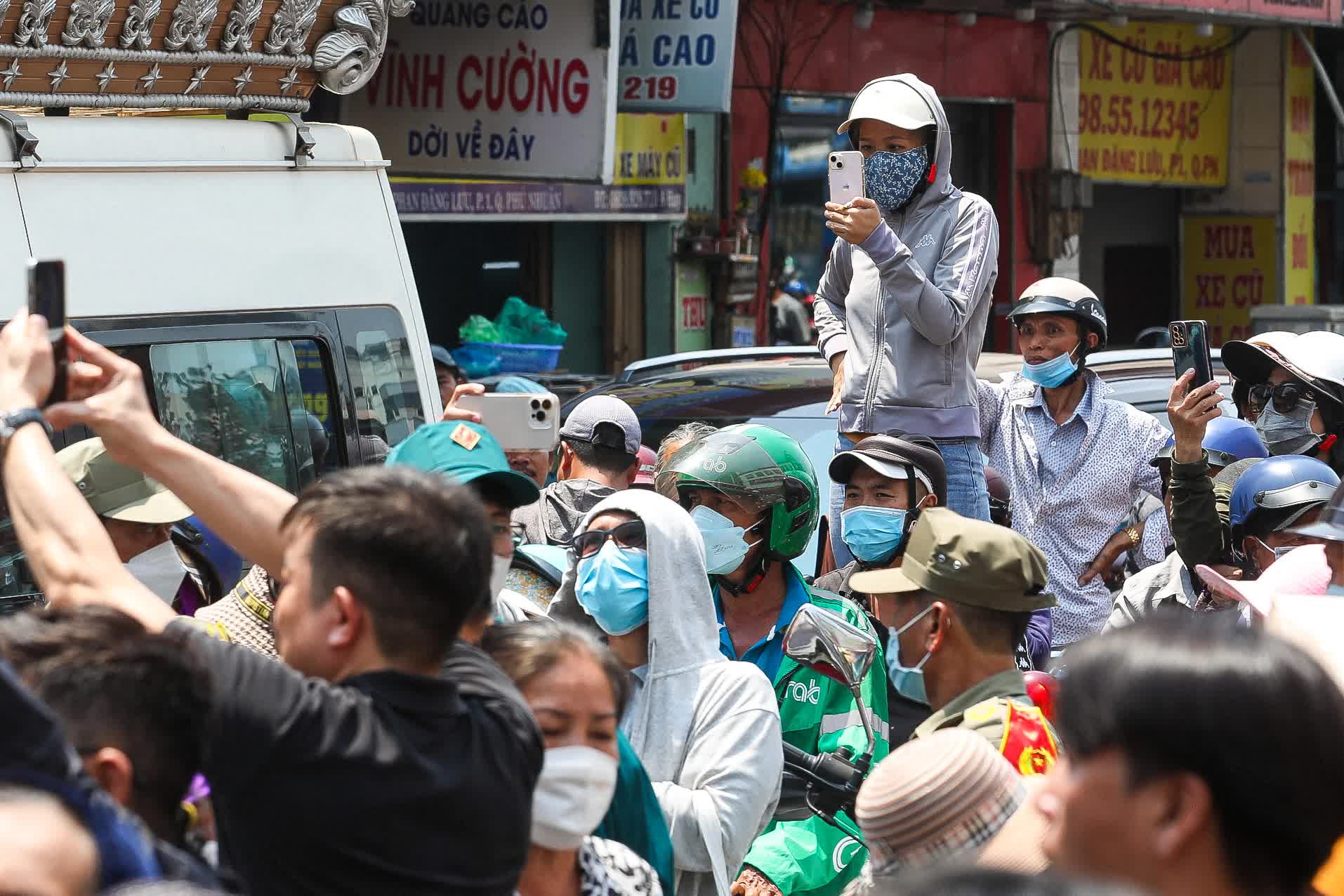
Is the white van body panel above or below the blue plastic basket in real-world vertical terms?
above

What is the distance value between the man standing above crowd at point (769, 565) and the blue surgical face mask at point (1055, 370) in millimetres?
1625

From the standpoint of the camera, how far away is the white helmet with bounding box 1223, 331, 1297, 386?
5895 mm

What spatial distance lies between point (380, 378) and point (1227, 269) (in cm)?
1514

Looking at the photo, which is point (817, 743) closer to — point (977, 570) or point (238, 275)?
point (977, 570)

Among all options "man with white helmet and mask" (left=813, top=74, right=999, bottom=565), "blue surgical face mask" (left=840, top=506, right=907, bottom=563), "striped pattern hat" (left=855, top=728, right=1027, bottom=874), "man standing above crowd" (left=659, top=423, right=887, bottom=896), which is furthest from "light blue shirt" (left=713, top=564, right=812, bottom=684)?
"striped pattern hat" (left=855, top=728, right=1027, bottom=874)

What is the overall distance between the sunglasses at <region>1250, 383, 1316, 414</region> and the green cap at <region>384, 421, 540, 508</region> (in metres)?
3.10

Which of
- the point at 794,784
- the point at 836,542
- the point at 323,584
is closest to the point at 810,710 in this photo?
the point at 794,784

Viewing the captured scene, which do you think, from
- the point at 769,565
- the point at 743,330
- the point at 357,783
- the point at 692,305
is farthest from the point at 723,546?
the point at 743,330

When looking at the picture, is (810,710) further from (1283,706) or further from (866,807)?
(1283,706)

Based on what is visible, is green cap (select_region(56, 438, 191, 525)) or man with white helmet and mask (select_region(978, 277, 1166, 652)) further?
man with white helmet and mask (select_region(978, 277, 1166, 652))

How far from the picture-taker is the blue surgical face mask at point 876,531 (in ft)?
16.0

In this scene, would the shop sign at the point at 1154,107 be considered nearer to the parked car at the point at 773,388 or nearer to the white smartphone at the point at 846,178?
the parked car at the point at 773,388

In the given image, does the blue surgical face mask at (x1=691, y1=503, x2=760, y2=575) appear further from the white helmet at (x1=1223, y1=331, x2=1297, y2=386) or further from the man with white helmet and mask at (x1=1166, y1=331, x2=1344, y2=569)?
the white helmet at (x1=1223, y1=331, x2=1297, y2=386)

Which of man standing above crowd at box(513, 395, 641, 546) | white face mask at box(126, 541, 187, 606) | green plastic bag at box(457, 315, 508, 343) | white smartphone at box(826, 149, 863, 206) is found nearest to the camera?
white face mask at box(126, 541, 187, 606)
